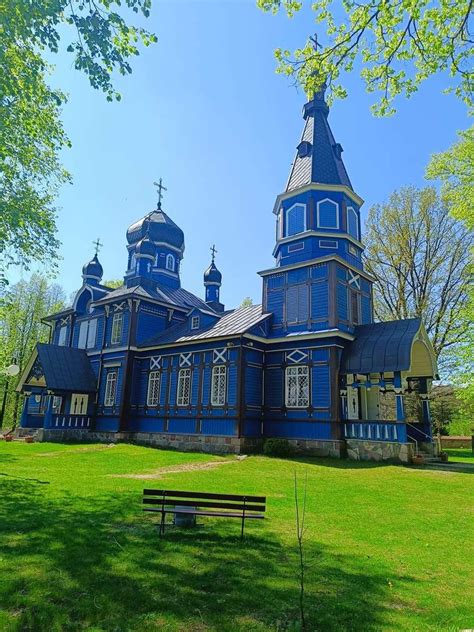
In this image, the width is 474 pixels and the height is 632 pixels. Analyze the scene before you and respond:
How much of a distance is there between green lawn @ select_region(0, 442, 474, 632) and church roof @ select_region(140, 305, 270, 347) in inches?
415

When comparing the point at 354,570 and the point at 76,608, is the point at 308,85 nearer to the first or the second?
the point at 354,570

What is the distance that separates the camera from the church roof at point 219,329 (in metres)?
20.7

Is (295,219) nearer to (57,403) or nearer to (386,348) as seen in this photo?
(386,348)

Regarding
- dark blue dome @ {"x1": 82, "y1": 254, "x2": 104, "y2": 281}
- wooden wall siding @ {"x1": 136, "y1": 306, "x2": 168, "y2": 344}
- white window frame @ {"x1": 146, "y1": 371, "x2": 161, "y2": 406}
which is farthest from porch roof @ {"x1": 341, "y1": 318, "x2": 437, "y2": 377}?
dark blue dome @ {"x1": 82, "y1": 254, "x2": 104, "y2": 281}

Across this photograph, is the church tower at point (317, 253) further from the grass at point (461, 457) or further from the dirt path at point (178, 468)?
the grass at point (461, 457)

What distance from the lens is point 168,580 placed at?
4852 mm

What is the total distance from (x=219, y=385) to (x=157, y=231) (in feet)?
48.4

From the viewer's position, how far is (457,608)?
4.48m

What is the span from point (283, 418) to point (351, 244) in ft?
29.0

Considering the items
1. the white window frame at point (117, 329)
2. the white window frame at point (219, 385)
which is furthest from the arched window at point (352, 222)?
the white window frame at point (117, 329)

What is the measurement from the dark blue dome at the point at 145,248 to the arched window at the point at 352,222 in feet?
44.1

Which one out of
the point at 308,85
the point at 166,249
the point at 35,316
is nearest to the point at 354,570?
the point at 308,85

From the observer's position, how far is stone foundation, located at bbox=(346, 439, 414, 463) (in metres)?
15.8

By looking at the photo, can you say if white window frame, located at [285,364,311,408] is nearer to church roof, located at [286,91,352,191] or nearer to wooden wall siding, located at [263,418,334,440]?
wooden wall siding, located at [263,418,334,440]
